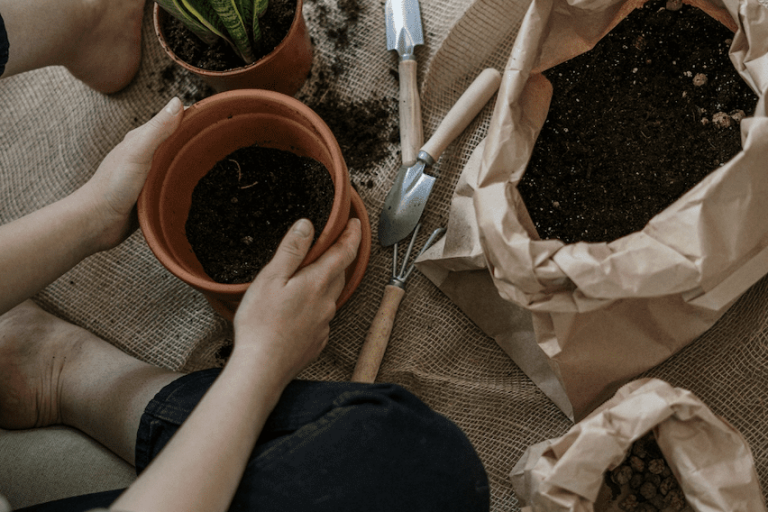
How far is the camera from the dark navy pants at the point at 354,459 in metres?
0.58

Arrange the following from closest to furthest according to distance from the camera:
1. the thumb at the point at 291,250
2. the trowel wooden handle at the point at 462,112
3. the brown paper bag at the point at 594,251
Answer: the brown paper bag at the point at 594,251, the thumb at the point at 291,250, the trowel wooden handle at the point at 462,112

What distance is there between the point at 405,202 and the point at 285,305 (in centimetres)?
25

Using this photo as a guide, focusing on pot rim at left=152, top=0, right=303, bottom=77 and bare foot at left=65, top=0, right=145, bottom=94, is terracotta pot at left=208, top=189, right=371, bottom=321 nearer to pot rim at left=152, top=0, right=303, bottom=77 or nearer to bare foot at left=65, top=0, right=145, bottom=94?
pot rim at left=152, top=0, right=303, bottom=77

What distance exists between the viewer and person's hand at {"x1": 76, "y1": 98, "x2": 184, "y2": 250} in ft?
2.19

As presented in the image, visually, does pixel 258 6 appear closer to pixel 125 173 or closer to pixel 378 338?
pixel 125 173

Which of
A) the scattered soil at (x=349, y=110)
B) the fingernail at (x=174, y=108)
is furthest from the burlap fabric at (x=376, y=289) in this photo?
the fingernail at (x=174, y=108)

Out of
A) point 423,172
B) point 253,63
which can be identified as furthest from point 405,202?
point 253,63

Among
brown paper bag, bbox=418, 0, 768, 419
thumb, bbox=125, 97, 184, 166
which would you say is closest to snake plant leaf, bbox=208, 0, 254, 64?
thumb, bbox=125, 97, 184, 166

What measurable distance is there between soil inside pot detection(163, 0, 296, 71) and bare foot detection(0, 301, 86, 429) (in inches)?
17.0

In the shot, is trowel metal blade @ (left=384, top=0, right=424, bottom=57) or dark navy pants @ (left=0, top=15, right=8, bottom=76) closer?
dark navy pants @ (left=0, top=15, right=8, bottom=76)

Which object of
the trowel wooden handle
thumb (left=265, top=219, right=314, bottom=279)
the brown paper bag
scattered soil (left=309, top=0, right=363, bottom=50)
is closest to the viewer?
the brown paper bag

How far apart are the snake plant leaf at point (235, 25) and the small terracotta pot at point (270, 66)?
19 mm

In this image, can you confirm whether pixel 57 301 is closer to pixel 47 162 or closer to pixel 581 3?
pixel 47 162

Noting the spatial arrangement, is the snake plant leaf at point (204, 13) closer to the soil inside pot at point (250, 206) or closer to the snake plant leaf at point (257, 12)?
the snake plant leaf at point (257, 12)
